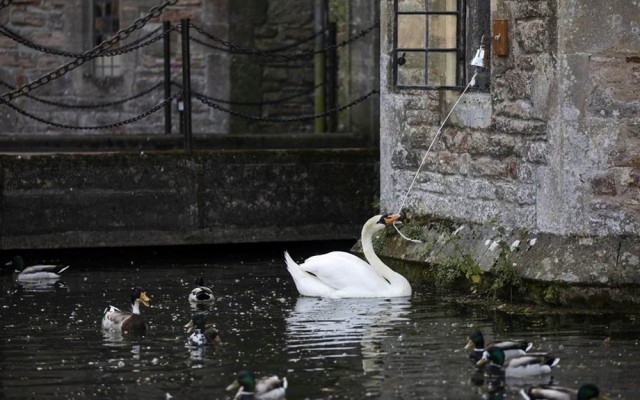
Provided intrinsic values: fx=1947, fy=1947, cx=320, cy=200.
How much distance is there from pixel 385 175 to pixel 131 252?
3689mm

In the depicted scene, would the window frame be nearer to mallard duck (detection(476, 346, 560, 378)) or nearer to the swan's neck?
the swan's neck

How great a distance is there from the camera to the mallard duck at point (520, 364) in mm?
11914

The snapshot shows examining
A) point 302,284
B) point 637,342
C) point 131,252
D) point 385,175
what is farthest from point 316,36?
point 637,342

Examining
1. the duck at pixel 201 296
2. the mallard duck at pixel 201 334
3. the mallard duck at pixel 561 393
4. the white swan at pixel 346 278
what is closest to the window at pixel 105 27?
the white swan at pixel 346 278

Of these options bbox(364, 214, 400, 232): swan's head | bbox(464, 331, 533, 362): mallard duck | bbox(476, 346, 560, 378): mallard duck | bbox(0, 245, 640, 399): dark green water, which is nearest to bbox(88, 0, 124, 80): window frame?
bbox(0, 245, 640, 399): dark green water

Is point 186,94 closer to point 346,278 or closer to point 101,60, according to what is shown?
point 346,278

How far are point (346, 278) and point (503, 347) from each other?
148 inches

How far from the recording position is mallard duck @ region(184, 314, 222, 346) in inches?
516

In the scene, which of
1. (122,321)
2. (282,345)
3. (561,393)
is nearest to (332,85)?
(122,321)

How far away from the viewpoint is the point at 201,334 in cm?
1316

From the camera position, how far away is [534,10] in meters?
15.1

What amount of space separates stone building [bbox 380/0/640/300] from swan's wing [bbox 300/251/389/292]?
78 cm

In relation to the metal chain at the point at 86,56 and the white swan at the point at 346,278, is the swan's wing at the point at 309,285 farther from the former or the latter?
the metal chain at the point at 86,56

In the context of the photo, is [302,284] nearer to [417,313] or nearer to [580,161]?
[417,313]
